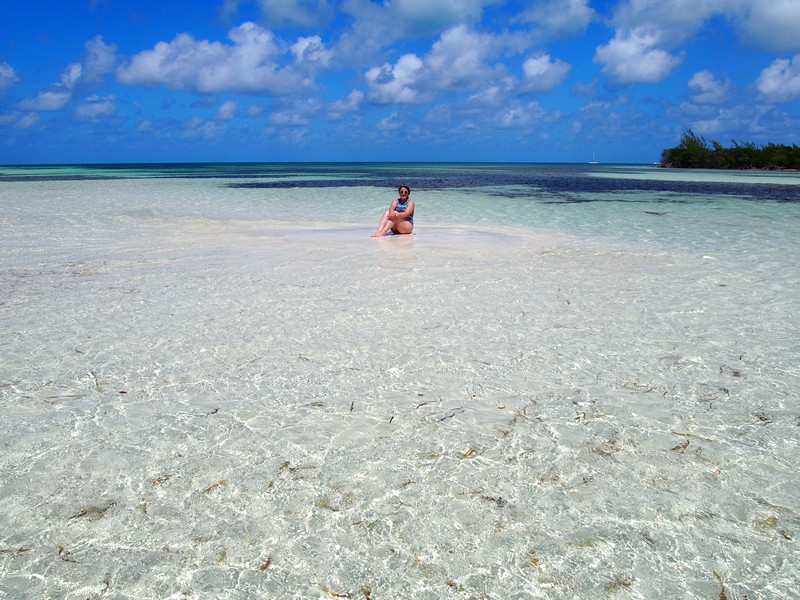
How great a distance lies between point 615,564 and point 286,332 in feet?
10.1

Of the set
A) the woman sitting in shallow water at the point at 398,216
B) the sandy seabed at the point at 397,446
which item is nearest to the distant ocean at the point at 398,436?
the sandy seabed at the point at 397,446

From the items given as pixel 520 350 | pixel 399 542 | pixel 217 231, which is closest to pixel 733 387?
pixel 520 350

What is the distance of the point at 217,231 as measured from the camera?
1108cm

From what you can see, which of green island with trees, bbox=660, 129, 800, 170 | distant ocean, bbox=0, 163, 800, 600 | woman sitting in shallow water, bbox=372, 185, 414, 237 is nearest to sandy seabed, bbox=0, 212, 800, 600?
distant ocean, bbox=0, 163, 800, 600

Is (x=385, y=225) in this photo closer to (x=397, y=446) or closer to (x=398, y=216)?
(x=398, y=216)

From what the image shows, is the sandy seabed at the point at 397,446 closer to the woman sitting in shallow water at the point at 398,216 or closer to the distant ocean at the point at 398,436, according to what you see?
the distant ocean at the point at 398,436

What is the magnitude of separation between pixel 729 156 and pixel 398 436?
68.4 metres

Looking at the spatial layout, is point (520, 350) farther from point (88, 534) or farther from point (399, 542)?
point (88, 534)

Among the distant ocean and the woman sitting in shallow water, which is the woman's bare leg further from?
the distant ocean

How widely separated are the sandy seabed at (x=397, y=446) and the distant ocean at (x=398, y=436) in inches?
0.5

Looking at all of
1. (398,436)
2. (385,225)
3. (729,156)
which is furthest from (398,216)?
(729,156)

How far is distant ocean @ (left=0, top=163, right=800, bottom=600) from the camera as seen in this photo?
6.81ft

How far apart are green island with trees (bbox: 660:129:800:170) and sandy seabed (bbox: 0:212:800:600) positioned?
59607 millimetres

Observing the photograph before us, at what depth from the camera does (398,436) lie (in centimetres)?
→ 295
